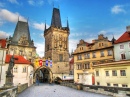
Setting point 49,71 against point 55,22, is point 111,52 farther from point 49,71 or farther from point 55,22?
point 55,22

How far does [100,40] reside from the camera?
3516 cm

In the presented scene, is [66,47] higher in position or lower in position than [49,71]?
higher

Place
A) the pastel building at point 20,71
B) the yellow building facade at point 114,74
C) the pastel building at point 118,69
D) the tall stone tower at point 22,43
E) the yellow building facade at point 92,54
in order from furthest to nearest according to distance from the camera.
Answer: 1. the tall stone tower at point 22,43
2. the pastel building at point 20,71
3. the yellow building facade at point 92,54
4. the pastel building at point 118,69
5. the yellow building facade at point 114,74

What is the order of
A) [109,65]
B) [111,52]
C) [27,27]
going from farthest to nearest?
1. [27,27]
2. [111,52]
3. [109,65]

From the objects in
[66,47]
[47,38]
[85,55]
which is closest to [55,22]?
[47,38]

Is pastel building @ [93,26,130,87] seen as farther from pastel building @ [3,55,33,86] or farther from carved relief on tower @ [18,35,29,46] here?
carved relief on tower @ [18,35,29,46]

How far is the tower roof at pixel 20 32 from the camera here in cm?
5597

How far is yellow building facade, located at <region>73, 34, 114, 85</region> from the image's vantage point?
33.2 m

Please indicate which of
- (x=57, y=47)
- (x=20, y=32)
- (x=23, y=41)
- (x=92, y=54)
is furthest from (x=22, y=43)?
(x=92, y=54)

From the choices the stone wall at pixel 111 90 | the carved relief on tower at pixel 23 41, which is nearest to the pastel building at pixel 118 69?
the stone wall at pixel 111 90

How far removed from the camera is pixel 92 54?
121 ft

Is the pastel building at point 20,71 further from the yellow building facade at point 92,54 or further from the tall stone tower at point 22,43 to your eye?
the tall stone tower at point 22,43

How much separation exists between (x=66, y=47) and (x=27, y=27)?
19.3 m

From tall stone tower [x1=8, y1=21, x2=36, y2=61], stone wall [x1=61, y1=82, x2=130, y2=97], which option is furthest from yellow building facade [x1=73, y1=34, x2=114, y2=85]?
tall stone tower [x1=8, y1=21, x2=36, y2=61]
